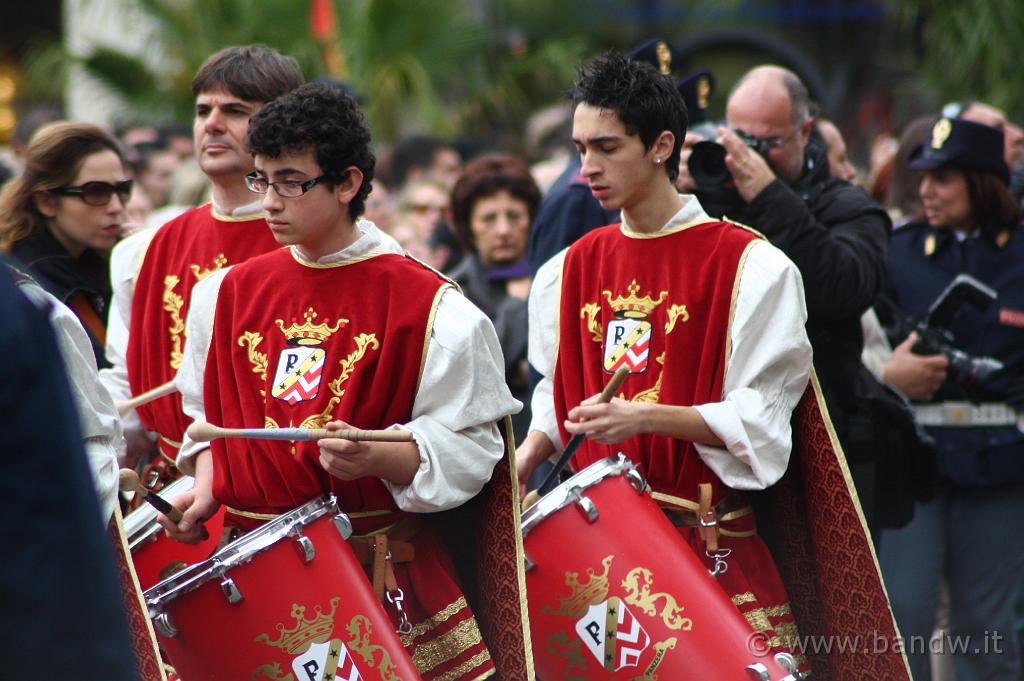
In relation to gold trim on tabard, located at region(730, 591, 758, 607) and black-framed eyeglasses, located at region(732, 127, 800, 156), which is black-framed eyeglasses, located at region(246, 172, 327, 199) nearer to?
gold trim on tabard, located at region(730, 591, 758, 607)

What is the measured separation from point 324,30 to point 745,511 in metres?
13.1

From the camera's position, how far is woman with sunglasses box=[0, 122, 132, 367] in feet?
16.6

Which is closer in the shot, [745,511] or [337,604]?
[337,604]

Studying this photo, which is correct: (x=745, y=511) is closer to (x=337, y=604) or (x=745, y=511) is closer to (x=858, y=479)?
(x=858, y=479)

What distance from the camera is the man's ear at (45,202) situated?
201 inches

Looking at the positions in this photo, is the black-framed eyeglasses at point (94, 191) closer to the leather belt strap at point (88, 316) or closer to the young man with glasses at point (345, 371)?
the leather belt strap at point (88, 316)

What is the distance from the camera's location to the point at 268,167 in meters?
3.83

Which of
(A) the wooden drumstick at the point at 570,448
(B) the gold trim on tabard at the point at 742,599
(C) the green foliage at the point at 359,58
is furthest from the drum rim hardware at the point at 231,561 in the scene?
(C) the green foliage at the point at 359,58

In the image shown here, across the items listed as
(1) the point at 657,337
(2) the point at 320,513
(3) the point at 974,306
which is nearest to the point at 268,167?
(2) the point at 320,513

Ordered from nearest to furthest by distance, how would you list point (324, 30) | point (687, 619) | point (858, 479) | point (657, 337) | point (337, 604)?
point (337, 604) → point (687, 619) → point (657, 337) → point (858, 479) → point (324, 30)

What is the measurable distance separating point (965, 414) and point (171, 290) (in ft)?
9.88

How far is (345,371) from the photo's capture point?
3.78m

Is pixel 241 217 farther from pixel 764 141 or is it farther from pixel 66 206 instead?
pixel 764 141

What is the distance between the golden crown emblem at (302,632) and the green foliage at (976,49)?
1068 cm
